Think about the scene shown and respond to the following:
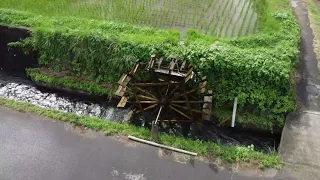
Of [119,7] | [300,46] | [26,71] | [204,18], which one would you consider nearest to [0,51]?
[26,71]

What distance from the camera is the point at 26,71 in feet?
37.1

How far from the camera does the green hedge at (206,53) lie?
29.4 feet

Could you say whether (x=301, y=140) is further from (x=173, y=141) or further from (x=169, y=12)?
(x=169, y=12)

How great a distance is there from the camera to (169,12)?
43.7 feet

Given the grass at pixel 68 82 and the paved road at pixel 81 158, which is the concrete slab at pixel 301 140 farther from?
the grass at pixel 68 82

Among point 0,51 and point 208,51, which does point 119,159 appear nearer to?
point 208,51

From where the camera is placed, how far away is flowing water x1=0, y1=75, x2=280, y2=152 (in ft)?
29.7

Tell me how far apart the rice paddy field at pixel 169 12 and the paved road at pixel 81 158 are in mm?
5638

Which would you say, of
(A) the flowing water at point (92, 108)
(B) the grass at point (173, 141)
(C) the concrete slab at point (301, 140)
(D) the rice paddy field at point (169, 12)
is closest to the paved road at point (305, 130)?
(C) the concrete slab at point (301, 140)

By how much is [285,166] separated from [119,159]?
4.08 metres

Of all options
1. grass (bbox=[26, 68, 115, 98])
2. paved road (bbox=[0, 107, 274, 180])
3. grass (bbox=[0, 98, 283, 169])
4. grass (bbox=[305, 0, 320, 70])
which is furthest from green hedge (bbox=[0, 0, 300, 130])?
paved road (bbox=[0, 107, 274, 180])

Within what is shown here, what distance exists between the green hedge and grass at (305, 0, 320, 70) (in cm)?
94

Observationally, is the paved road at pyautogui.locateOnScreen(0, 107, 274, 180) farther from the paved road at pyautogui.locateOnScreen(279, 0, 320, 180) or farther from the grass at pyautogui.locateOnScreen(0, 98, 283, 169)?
the paved road at pyautogui.locateOnScreen(279, 0, 320, 180)

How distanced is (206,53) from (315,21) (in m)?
6.81
